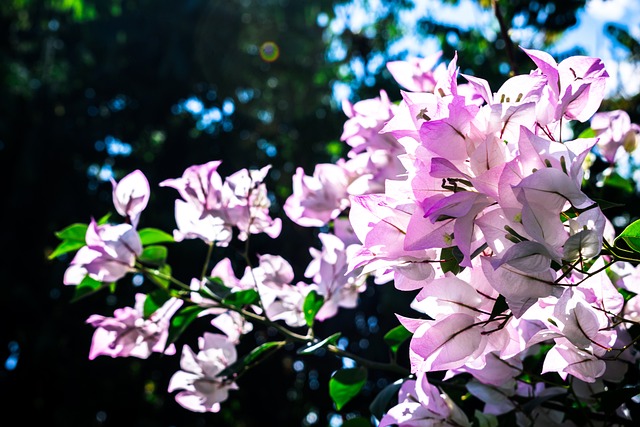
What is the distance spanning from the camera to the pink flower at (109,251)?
624mm

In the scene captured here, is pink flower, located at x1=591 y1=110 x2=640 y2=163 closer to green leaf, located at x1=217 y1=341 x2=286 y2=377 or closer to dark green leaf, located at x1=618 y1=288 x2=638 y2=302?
dark green leaf, located at x1=618 y1=288 x2=638 y2=302

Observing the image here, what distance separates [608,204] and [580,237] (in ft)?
0.21

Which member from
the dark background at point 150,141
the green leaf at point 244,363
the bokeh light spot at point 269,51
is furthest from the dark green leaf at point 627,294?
the bokeh light spot at point 269,51

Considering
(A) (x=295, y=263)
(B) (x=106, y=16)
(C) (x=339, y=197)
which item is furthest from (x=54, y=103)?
(C) (x=339, y=197)

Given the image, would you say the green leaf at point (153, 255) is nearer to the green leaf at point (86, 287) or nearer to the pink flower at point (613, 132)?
the green leaf at point (86, 287)

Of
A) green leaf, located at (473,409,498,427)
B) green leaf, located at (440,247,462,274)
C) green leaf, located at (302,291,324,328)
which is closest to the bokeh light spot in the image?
green leaf, located at (302,291,324,328)

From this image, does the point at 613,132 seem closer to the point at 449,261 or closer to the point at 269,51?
the point at 449,261

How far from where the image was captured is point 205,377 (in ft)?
2.30

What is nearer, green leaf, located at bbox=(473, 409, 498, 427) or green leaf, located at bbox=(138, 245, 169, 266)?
green leaf, located at bbox=(473, 409, 498, 427)

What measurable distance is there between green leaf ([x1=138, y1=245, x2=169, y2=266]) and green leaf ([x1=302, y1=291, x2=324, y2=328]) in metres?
0.16

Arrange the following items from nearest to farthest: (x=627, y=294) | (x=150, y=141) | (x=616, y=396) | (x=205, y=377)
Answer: (x=616, y=396) → (x=627, y=294) → (x=205, y=377) → (x=150, y=141)

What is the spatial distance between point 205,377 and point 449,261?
408 mm

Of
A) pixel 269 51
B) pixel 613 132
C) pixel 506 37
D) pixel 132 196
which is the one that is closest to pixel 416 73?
pixel 506 37

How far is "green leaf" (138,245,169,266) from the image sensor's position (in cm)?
68
